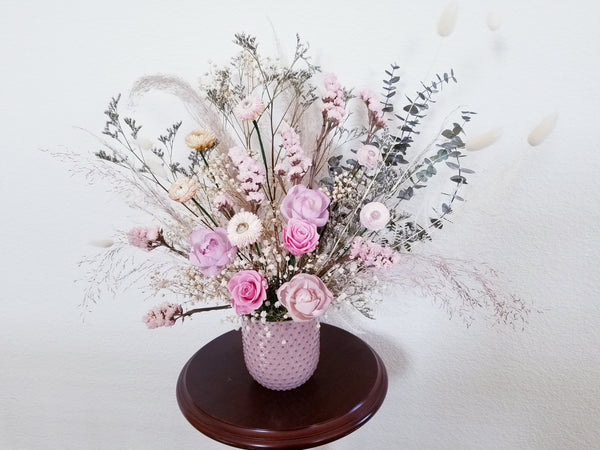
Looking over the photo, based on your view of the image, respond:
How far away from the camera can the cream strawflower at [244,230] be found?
76 cm

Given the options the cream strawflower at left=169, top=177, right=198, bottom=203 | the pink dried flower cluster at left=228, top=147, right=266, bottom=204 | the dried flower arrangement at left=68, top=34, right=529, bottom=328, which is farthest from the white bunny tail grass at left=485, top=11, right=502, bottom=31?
the cream strawflower at left=169, top=177, right=198, bottom=203

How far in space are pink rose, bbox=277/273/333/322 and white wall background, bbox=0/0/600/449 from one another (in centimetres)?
49

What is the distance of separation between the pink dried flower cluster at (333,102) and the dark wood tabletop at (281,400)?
1.73 ft

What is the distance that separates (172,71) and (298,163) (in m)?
0.46

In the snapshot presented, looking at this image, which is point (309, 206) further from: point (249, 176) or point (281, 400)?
point (281, 400)

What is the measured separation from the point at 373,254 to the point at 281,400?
353 mm

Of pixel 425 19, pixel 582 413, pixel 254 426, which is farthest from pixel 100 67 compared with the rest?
pixel 582 413

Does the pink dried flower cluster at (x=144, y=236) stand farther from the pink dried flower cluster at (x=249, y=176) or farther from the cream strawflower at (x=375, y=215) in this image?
the cream strawflower at (x=375, y=215)

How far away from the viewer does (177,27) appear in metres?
1.08

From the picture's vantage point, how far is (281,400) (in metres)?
0.93

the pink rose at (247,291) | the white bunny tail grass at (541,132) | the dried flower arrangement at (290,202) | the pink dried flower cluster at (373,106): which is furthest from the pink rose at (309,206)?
the white bunny tail grass at (541,132)

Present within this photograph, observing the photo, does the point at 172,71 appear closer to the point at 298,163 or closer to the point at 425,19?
the point at 298,163

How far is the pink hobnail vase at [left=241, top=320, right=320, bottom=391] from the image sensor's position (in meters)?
0.89

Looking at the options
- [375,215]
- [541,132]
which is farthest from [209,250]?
[541,132]
